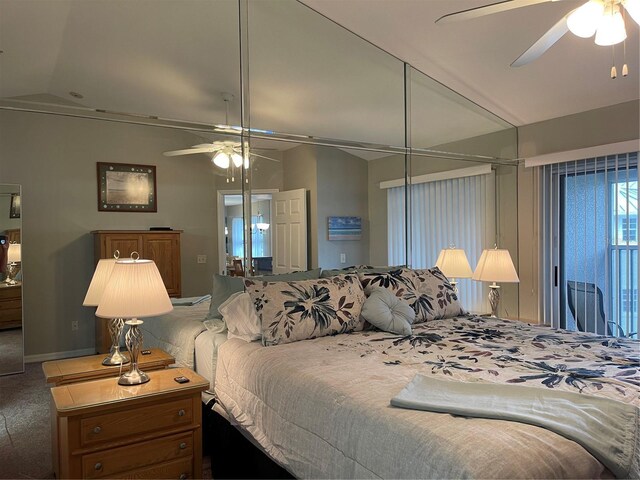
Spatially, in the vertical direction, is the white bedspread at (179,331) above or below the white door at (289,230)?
below

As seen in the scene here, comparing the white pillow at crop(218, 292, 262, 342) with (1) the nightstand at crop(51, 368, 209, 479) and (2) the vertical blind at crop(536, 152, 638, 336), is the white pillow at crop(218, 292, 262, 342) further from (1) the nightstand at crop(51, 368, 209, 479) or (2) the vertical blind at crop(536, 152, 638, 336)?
(2) the vertical blind at crop(536, 152, 638, 336)

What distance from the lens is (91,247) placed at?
3.64m

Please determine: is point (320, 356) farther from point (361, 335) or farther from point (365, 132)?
point (365, 132)

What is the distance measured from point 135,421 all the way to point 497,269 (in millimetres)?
3038

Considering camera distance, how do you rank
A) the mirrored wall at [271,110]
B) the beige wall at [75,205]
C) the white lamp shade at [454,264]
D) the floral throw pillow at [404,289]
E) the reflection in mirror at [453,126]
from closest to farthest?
the floral throw pillow at [404,289] → the mirrored wall at [271,110] → the beige wall at [75,205] → the white lamp shade at [454,264] → the reflection in mirror at [453,126]

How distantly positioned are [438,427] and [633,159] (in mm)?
3435

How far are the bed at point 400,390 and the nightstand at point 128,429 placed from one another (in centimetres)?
29

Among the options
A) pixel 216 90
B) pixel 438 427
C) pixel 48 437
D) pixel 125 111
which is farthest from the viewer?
pixel 216 90

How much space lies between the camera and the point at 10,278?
3764 millimetres

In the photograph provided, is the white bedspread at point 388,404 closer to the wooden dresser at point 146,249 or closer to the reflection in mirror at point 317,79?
the wooden dresser at point 146,249

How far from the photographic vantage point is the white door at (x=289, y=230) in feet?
11.7

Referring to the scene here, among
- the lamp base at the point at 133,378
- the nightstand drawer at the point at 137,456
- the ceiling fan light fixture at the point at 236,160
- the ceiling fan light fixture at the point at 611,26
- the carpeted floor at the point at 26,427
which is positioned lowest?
the carpeted floor at the point at 26,427

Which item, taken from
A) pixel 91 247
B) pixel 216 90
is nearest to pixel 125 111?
pixel 216 90

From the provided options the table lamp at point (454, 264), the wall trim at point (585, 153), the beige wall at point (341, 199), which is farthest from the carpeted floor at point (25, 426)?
the wall trim at point (585, 153)
